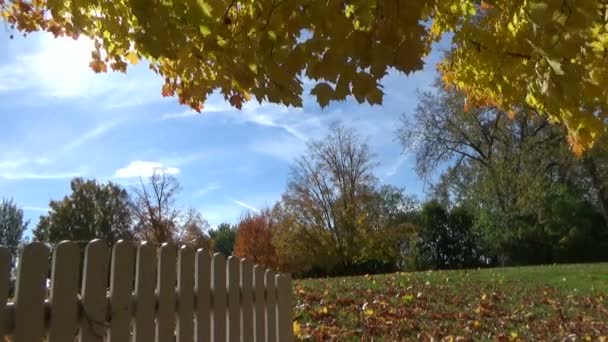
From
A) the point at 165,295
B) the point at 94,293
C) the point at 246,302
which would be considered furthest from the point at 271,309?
the point at 94,293

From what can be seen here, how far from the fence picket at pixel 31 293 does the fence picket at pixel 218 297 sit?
1.29 meters

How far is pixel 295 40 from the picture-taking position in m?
2.66

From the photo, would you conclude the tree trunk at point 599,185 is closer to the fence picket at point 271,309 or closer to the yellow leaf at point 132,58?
the fence picket at point 271,309

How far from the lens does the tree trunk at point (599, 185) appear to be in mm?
27281

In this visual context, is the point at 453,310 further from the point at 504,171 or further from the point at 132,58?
the point at 504,171

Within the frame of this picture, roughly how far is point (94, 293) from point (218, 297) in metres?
1.10

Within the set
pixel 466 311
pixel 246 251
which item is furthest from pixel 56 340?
pixel 246 251

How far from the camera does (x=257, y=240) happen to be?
44.5m

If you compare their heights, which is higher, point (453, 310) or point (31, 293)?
point (31, 293)

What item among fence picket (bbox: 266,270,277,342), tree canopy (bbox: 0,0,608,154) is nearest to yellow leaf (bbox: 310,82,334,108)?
tree canopy (bbox: 0,0,608,154)

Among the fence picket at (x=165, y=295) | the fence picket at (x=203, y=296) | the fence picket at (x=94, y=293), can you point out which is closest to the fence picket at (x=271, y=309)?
the fence picket at (x=203, y=296)

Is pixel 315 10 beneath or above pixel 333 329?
above

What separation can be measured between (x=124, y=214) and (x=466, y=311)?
43887mm

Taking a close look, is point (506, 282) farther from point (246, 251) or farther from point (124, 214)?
Result: point (124, 214)
